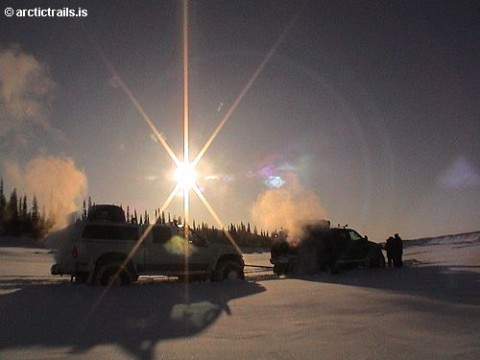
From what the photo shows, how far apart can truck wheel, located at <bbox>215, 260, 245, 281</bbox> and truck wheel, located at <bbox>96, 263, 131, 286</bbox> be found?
3276mm

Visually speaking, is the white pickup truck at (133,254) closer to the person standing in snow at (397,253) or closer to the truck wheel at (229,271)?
the truck wheel at (229,271)

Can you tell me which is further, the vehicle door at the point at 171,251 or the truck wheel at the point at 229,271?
the truck wheel at the point at 229,271

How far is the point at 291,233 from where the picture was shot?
20562mm

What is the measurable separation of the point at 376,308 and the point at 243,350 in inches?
154

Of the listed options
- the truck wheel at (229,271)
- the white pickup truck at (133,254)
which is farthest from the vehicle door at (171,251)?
the truck wheel at (229,271)

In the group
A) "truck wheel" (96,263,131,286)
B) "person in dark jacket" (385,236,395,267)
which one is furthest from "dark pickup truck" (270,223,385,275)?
"truck wheel" (96,263,131,286)

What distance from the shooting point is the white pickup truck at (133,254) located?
46.0 feet

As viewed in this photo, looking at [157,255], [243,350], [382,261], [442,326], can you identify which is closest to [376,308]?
[442,326]

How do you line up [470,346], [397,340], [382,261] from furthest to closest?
[382,261] → [397,340] → [470,346]

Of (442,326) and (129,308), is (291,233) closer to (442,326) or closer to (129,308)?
(129,308)

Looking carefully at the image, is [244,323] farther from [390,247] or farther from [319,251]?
[390,247]

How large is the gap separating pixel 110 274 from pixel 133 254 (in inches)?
38.5

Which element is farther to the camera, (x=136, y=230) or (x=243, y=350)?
(x=136, y=230)

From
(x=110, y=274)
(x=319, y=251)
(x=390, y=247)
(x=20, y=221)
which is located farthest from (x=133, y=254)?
(x=20, y=221)
